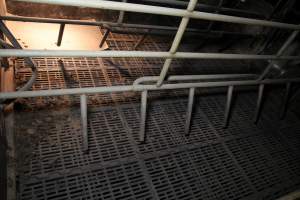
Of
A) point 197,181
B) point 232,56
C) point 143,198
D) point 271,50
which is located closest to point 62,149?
point 143,198

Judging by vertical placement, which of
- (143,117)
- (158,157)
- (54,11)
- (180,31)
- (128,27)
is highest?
(54,11)

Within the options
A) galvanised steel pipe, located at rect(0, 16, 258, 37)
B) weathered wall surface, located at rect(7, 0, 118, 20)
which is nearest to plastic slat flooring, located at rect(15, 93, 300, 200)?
galvanised steel pipe, located at rect(0, 16, 258, 37)

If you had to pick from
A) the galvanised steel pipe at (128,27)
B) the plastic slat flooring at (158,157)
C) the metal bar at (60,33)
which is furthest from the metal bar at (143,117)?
the metal bar at (60,33)

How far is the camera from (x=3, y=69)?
2639mm

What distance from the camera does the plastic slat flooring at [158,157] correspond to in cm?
214

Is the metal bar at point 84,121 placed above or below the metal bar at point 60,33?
below

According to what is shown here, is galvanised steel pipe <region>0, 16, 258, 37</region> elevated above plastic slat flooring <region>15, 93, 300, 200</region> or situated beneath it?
elevated above

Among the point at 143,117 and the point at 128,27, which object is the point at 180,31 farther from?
the point at 128,27

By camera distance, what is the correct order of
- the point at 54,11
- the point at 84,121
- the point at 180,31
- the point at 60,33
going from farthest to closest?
1. the point at 54,11
2. the point at 60,33
3. the point at 84,121
4. the point at 180,31

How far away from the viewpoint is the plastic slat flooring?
84.4 inches

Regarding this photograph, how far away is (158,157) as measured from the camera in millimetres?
2516

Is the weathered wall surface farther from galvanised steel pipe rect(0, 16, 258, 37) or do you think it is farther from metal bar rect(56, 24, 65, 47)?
metal bar rect(56, 24, 65, 47)

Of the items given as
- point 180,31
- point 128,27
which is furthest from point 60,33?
point 180,31

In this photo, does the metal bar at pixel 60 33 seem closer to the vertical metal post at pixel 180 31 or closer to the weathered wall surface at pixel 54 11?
the weathered wall surface at pixel 54 11
